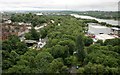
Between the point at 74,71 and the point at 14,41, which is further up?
the point at 14,41

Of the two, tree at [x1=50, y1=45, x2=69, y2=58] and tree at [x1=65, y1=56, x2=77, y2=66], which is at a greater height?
tree at [x1=50, y1=45, x2=69, y2=58]

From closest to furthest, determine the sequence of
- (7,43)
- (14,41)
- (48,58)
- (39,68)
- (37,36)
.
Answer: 1. (39,68)
2. (48,58)
3. (7,43)
4. (14,41)
5. (37,36)

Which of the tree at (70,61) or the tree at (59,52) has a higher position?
the tree at (59,52)

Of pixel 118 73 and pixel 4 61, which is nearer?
pixel 118 73

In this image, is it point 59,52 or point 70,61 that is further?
point 59,52

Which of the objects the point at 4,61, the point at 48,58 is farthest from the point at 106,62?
the point at 4,61

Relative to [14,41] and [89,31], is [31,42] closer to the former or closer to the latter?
[14,41]

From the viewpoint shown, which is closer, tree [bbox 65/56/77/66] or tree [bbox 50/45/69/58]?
tree [bbox 65/56/77/66]

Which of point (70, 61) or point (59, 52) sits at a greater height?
point (59, 52)

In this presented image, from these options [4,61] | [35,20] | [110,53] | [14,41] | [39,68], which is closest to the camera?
[39,68]

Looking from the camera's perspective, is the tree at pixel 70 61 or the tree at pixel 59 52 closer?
the tree at pixel 70 61

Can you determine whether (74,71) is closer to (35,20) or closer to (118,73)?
(118,73)
